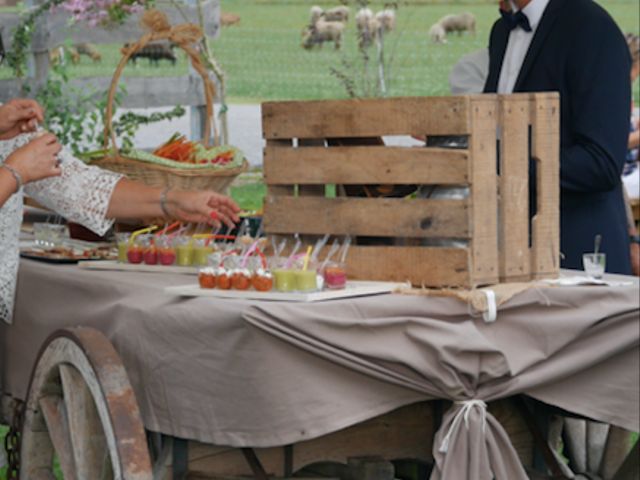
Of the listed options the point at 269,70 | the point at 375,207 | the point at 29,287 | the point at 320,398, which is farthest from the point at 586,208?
the point at 269,70

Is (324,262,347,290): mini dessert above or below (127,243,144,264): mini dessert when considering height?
above

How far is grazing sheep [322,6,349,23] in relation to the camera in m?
14.9

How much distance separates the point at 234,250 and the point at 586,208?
2.94 feet

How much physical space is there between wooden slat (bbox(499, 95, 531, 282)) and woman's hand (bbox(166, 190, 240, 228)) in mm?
843

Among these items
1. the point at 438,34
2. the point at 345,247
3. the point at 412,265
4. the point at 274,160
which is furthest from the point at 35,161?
the point at 438,34

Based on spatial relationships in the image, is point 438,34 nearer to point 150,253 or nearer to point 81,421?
point 150,253

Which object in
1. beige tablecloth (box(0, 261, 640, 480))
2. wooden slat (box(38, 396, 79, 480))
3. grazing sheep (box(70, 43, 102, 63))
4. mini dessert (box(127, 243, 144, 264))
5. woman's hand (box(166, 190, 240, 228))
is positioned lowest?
wooden slat (box(38, 396, 79, 480))

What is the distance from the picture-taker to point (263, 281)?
273 cm

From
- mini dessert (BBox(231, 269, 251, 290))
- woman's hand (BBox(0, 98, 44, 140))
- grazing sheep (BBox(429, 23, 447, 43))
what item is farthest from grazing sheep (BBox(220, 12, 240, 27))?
mini dessert (BBox(231, 269, 251, 290))

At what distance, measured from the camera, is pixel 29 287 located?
11.0 feet

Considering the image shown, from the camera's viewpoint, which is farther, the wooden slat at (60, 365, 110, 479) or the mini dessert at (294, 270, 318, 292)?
the wooden slat at (60, 365, 110, 479)

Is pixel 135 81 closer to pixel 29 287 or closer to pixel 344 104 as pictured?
pixel 29 287

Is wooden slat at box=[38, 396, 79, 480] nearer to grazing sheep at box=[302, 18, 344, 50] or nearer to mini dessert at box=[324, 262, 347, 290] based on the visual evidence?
mini dessert at box=[324, 262, 347, 290]

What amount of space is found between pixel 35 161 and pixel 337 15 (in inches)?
490
